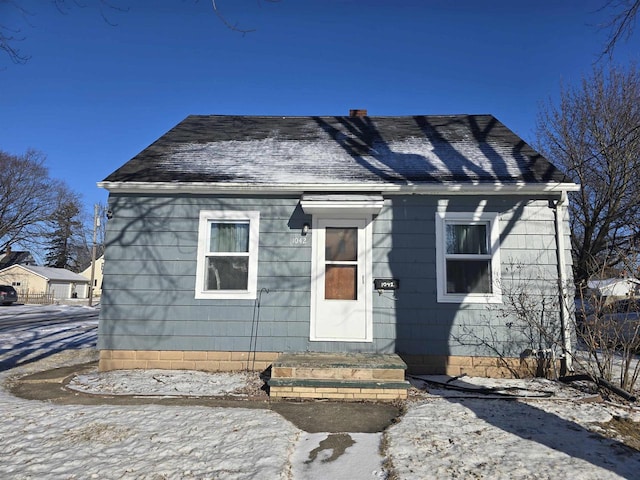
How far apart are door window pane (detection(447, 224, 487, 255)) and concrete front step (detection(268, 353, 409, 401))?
2410mm

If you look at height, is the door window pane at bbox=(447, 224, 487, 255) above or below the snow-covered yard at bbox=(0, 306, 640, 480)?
above

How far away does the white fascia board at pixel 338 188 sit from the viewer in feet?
20.8

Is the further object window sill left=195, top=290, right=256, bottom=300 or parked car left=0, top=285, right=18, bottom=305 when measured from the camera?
parked car left=0, top=285, right=18, bottom=305

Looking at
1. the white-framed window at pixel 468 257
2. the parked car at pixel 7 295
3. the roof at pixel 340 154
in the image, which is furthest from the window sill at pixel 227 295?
the parked car at pixel 7 295

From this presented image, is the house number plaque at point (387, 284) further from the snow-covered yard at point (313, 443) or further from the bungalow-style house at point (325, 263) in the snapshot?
the snow-covered yard at point (313, 443)

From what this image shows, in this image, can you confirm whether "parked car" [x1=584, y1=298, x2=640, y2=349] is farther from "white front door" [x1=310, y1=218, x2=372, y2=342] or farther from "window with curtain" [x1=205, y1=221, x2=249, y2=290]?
"window with curtain" [x1=205, y1=221, x2=249, y2=290]

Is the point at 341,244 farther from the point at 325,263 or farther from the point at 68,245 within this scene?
the point at 68,245

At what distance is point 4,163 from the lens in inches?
1312

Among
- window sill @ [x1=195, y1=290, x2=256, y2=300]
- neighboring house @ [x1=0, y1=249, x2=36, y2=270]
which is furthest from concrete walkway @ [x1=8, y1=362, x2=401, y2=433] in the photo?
neighboring house @ [x1=0, y1=249, x2=36, y2=270]

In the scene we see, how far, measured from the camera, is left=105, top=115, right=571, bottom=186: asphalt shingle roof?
6766 mm

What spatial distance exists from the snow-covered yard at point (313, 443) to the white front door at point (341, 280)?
1753 millimetres

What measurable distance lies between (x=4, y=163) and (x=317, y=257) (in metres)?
38.5

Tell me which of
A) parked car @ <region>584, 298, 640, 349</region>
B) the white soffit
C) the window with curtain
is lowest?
parked car @ <region>584, 298, 640, 349</region>

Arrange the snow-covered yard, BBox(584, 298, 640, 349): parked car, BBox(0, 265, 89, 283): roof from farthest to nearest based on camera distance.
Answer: BBox(0, 265, 89, 283): roof
BBox(584, 298, 640, 349): parked car
the snow-covered yard
